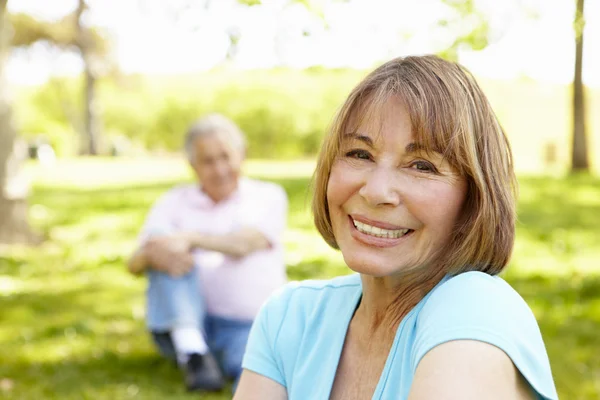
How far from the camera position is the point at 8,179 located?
930 centimetres

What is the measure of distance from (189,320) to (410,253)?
291 cm

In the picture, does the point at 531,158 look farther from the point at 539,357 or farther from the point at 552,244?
the point at 539,357

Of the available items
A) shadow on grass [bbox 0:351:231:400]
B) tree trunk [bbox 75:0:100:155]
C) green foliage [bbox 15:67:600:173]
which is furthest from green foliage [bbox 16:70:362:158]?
shadow on grass [bbox 0:351:231:400]

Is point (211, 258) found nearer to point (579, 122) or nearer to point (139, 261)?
point (139, 261)

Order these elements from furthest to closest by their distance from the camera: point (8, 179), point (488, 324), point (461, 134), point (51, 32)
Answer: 1. point (51, 32)
2. point (8, 179)
3. point (461, 134)
4. point (488, 324)

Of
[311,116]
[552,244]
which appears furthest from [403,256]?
[311,116]

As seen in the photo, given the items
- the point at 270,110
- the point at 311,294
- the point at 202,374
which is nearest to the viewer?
the point at 311,294

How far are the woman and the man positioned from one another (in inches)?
102

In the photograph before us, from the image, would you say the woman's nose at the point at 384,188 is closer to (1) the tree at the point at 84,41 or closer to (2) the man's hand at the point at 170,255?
(2) the man's hand at the point at 170,255

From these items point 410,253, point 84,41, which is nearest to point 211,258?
point 410,253

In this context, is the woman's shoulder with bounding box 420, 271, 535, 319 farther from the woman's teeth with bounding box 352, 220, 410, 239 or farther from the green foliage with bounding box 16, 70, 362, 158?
the green foliage with bounding box 16, 70, 362, 158

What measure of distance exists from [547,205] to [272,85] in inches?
609

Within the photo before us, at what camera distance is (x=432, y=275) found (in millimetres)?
1726

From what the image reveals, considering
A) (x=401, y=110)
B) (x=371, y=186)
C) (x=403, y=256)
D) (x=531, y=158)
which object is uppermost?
(x=401, y=110)
